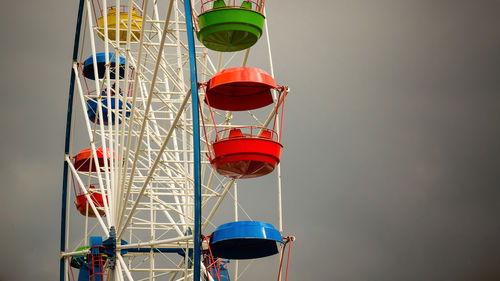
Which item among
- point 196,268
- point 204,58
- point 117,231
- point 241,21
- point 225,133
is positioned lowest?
point 196,268

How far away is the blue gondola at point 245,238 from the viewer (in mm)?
23062

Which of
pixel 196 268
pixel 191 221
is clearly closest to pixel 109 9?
pixel 191 221

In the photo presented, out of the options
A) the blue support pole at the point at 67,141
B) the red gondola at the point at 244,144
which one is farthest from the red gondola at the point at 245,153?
the blue support pole at the point at 67,141

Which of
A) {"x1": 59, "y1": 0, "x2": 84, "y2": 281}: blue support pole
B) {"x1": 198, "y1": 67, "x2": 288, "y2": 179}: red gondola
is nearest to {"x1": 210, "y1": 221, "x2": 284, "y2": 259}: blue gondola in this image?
{"x1": 198, "y1": 67, "x2": 288, "y2": 179}: red gondola

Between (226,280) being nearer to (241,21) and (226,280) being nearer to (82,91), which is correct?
(82,91)

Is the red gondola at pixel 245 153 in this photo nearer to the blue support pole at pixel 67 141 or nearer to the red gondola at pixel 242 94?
the red gondola at pixel 242 94

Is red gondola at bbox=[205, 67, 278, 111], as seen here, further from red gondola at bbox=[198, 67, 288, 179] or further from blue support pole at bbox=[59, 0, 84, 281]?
blue support pole at bbox=[59, 0, 84, 281]

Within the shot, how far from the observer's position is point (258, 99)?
2459 centimetres

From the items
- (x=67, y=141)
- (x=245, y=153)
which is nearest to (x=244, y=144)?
(x=245, y=153)

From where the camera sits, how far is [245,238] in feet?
75.8

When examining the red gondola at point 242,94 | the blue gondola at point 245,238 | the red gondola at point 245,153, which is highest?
the red gondola at point 242,94

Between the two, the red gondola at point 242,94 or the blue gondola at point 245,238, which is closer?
the red gondola at point 242,94

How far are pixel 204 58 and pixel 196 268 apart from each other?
1157 cm

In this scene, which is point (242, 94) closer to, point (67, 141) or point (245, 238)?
point (245, 238)
